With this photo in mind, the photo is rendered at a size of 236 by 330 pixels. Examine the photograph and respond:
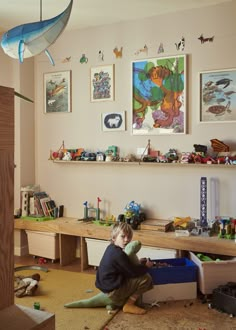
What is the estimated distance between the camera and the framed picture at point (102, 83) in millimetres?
3715

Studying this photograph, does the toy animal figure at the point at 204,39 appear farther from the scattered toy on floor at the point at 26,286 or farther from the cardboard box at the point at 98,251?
the scattered toy on floor at the point at 26,286

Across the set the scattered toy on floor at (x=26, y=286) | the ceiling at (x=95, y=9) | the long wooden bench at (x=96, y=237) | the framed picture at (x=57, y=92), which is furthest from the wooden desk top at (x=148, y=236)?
the ceiling at (x=95, y=9)

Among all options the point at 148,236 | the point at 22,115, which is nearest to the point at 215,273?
the point at 148,236

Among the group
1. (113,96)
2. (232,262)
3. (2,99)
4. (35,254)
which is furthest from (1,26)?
(2,99)

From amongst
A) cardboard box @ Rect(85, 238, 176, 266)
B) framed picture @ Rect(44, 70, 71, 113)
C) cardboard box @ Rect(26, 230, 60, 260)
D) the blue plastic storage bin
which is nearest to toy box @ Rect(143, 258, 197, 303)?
the blue plastic storage bin

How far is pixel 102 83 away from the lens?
3.76 metres

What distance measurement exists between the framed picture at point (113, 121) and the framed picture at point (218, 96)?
2.67ft

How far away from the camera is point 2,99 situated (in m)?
0.62

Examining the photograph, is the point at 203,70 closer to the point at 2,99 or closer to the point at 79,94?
the point at 79,94

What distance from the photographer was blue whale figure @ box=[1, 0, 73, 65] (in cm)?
216

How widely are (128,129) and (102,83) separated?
568 mm

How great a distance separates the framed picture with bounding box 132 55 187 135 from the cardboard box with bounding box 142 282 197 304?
139 centimetres

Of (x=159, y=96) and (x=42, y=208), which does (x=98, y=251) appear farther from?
(x=159, y=96)

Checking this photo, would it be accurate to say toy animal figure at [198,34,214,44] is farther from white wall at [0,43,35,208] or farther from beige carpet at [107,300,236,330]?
beige carpet at [107,300,236,330]
